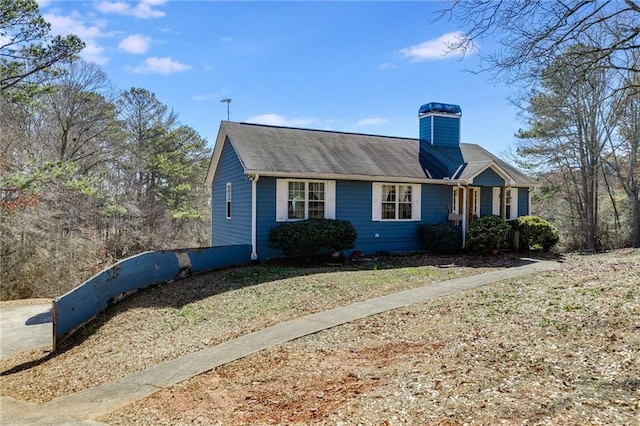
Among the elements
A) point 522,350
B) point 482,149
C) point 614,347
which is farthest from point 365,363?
point 482,149

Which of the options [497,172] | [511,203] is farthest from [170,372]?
[511,203]

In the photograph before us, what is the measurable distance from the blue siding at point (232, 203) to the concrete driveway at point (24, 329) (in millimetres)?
5911

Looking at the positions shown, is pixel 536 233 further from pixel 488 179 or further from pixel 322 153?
pixel 322 153

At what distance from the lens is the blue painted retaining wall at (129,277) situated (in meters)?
8.92

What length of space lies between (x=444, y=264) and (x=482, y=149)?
378 inches

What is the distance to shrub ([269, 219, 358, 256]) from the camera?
13.3m

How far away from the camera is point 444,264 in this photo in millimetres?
13477

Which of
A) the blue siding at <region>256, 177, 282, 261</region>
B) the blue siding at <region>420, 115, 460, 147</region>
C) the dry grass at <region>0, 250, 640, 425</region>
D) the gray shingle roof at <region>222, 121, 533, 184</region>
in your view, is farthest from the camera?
the blue siding at <region>420, 115, 460, 147</region>

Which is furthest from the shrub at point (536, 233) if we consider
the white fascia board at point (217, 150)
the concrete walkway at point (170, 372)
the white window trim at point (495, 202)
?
the white fascia board at point (217, 150)

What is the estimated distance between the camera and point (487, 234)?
15156 millimetres

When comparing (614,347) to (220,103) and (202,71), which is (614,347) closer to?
(202,71)

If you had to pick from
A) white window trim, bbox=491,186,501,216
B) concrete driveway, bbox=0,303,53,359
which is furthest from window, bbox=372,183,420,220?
concrete driveway, bbox=0,303,53,359

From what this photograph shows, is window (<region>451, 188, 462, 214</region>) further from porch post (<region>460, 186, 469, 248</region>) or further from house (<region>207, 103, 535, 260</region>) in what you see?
porch post (<region>460, 186, 469, 248</region>)

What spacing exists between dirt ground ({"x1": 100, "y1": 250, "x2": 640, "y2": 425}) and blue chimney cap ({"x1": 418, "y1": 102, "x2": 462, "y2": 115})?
1352 cm
